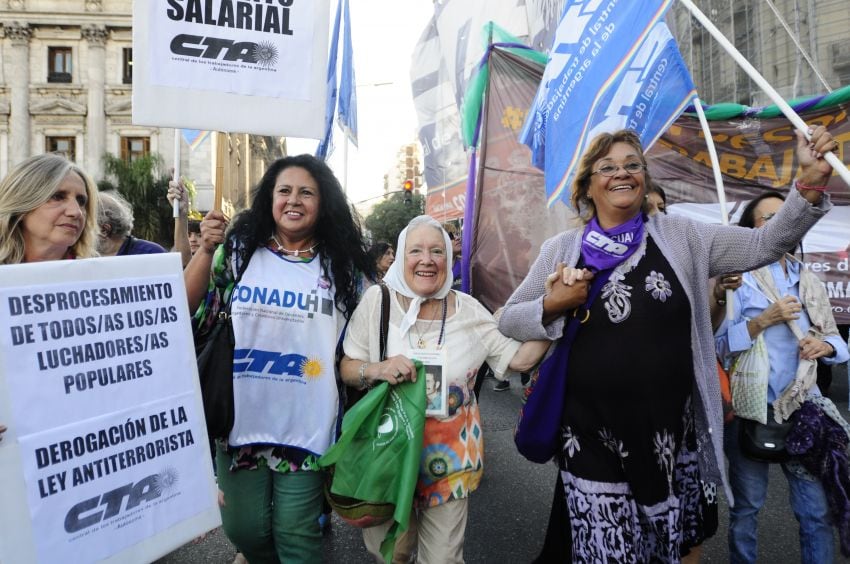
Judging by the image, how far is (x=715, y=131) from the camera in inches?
205

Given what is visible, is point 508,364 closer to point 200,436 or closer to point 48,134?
Result: point 200,436

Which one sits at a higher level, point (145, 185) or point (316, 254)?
point (145, 185)

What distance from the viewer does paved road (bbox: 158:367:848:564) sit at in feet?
10.4

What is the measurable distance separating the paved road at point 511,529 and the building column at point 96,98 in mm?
28485

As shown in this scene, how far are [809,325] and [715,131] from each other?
3.21 m

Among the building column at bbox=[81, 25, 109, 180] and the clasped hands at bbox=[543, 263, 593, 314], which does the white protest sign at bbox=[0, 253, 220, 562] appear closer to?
the clasped hands at bbox=[543, 263, 593, 314]

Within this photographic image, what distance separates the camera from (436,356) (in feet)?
7.59

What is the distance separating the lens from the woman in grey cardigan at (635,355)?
1.92 meters

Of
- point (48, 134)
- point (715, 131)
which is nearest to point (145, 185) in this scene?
point (48, 134)

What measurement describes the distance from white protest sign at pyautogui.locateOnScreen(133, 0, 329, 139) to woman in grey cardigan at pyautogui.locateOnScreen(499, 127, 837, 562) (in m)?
1.36

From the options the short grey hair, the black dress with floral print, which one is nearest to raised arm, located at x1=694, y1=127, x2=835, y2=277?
the black dress with floral print

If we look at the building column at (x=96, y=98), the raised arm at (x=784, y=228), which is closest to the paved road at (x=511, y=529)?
the raised arm at (x=784, y=228)

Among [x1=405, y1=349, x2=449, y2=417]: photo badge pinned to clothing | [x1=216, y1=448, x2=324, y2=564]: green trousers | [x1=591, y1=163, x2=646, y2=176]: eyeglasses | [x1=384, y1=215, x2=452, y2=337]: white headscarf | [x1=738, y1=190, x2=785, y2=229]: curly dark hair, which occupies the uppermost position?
[x1=591, y1=163, x2=646, y2=176]: eyeglasses

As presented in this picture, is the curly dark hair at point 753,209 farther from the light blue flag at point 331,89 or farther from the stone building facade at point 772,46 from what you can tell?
the stone building facade at point 772,46
